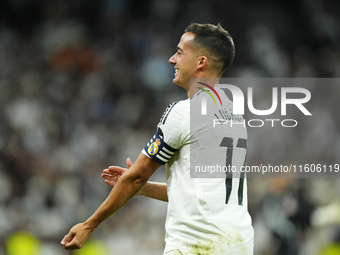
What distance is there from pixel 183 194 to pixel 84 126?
517cm

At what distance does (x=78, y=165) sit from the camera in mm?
6672

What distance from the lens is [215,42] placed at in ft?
8.68

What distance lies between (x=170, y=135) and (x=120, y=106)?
17.5 ft

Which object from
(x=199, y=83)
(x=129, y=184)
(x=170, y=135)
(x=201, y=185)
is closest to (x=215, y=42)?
(x=199, y=83)

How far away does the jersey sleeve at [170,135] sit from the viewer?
229 cm

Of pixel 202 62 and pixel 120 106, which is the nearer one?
pixel 202 62

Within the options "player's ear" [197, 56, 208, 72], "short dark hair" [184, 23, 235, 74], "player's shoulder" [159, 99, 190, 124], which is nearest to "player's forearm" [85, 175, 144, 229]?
"player's shoulder" [159, 99, 190, 124]

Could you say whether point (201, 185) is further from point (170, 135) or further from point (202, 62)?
point (202, 62)

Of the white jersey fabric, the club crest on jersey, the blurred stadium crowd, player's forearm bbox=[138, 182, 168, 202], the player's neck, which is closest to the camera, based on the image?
the white jersey fabric

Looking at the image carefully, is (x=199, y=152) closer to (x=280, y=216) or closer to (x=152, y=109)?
(x=280, y=216)

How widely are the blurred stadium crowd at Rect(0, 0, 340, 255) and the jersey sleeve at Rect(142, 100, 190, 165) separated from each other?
382cm

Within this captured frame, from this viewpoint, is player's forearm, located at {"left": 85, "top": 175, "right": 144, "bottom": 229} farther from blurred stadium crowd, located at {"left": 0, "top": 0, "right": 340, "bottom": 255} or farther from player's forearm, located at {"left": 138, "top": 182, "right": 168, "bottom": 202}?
blurred stadium crowd, located at {"left": 0, "top": 0, "right": 340, "bottom": 255}

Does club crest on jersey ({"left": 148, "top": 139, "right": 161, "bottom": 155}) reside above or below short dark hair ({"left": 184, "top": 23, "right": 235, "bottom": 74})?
below

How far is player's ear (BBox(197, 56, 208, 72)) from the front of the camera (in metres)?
2.62
